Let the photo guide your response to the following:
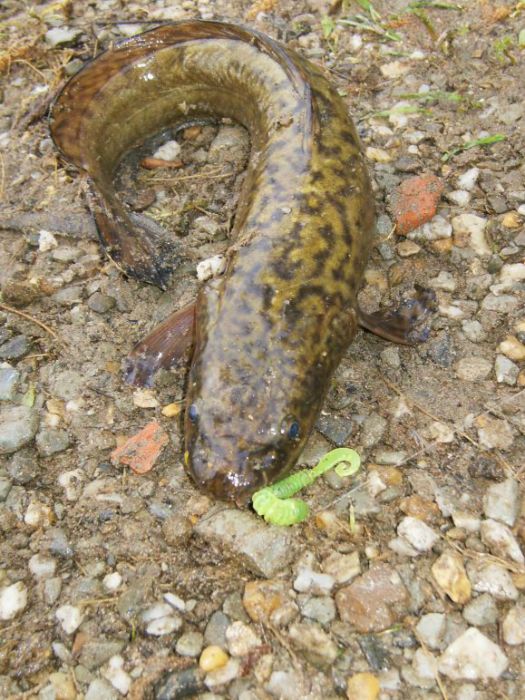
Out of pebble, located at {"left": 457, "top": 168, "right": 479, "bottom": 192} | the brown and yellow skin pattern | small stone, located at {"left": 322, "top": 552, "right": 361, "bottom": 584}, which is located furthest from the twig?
pebble, located at {"left": 457, "top": 168, "right": 479, "bottom": 192}

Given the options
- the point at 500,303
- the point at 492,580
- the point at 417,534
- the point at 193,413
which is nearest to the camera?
the point at 492,580

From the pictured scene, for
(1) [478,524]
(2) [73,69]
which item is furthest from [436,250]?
(2) [73,69]

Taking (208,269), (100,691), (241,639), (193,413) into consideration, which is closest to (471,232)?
(208,269)

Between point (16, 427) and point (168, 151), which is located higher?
point (168, 151)

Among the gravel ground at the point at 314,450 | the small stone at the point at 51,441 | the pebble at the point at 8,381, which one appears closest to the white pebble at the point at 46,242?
the gravel ground at the point at 314,450

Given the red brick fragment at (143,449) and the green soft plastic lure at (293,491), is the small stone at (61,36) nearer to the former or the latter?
the red brick fragment at (143,449)

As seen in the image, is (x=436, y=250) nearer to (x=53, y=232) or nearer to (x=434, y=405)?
(x=434, y=405)

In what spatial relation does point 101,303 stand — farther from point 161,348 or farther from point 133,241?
point 161,348
